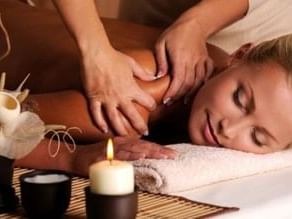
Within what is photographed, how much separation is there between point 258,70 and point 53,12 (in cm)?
56

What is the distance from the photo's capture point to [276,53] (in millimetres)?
1451

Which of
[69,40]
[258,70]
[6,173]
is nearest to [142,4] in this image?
[69,40]

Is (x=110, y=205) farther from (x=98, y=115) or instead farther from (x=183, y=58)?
(x=183, y=58)

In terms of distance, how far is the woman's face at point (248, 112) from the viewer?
4.48 ft

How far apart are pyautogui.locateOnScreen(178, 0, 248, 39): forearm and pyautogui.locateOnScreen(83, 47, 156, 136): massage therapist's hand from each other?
0.81 ft

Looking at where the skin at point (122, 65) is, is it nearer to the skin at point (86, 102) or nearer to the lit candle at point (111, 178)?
the skin at point (86, 102)

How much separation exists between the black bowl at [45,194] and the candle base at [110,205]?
0.18 ft

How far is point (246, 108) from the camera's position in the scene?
137 cm

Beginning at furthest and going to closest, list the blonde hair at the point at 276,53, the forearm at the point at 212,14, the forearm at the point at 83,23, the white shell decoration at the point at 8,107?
the forearm at the point at 212,14
the blonde hair at the point at 276,53
the forearm at the point at 83,23
the white shell decoration at the point at 8,107

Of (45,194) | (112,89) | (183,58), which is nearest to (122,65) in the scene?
(112,89)

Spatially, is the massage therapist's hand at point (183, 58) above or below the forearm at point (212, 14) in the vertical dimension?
below

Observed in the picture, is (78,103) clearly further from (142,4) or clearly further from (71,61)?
(142,4)

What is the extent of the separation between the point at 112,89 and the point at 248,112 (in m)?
0.25

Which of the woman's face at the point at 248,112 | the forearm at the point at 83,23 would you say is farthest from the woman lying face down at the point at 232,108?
the forearm at the point at 83,23
